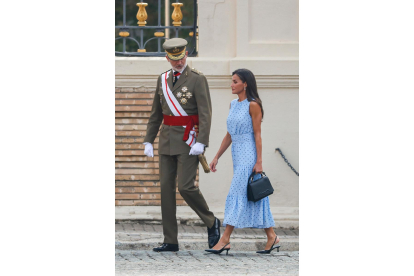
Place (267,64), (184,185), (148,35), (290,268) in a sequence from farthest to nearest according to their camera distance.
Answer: (148,35), (267,64), (184,185), (290,268)

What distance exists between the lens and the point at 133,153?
8484 mm

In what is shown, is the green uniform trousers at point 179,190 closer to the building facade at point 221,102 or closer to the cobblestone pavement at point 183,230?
the cobblestone pavement at point 183,230

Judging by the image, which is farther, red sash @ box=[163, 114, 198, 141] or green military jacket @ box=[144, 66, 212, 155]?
red sash @ box=[163, 114, 198, 141]

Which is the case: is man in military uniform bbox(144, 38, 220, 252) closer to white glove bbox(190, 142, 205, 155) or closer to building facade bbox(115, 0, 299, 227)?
white glove bbox(190, 142, 205, 155)

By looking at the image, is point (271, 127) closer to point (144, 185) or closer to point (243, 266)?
point (144, 185)

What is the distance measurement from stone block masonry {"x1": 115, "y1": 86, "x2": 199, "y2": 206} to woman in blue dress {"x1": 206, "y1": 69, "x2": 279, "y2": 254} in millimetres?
1989

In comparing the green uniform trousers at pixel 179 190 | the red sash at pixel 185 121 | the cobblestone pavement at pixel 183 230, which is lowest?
the cobblestone pavement at pixel 183 230

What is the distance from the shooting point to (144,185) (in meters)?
8.48

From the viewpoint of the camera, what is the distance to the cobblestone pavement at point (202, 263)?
580 cm

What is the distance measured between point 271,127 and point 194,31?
1448 millimetres

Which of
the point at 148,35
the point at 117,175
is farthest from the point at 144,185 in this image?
the point at 148,35

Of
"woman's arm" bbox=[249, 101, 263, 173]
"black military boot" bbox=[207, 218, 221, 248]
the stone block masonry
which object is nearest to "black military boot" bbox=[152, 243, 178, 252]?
"black military boot" bbox=[207, 218, 221, 248]

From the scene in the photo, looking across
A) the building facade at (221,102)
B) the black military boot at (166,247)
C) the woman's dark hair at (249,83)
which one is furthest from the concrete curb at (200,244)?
the woman's dark hair at (249,83)

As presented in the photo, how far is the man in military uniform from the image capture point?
6.62 m
